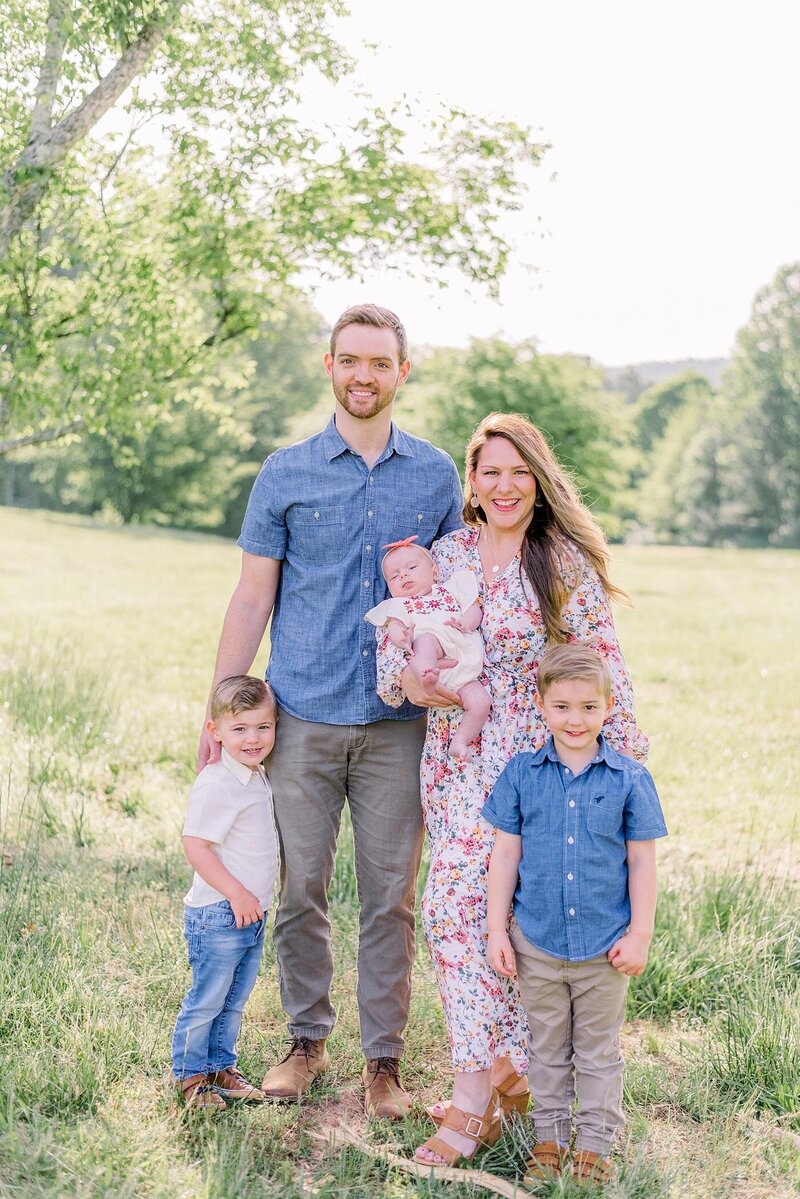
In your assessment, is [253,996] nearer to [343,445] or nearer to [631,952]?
[631,952]

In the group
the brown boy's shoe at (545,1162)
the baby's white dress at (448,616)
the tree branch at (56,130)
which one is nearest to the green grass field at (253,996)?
the brown boy's shoe at (545,1162)

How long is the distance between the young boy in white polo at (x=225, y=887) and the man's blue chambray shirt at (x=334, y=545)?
0.61 ft

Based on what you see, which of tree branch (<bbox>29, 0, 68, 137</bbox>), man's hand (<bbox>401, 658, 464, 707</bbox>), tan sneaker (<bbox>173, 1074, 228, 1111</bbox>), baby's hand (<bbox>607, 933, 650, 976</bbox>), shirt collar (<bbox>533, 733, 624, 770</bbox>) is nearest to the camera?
baby's hand (<bbox>607, 933, 650, 976</bbox>)

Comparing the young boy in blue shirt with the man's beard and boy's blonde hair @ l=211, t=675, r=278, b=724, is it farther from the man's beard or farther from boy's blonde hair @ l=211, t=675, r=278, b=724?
the man's beard

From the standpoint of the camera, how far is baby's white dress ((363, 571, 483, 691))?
3172mm

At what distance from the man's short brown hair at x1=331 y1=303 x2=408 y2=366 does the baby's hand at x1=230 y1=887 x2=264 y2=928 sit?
1.67 m

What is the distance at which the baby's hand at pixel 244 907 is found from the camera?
3258mm

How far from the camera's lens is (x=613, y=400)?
27.7 m

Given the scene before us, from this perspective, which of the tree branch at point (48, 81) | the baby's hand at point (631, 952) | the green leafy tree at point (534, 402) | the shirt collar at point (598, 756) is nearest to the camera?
the baby's hand at point (631, 952)

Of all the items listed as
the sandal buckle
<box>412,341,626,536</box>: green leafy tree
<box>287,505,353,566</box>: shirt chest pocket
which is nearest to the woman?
the sandal buckle

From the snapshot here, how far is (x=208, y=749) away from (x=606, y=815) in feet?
4.20

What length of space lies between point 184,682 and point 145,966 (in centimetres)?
590

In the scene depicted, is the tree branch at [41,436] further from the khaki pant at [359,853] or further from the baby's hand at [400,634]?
the baby's hand at [400,634]

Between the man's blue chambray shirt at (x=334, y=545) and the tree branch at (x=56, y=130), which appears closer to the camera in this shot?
the man's blue chambray shirt at (x=334, y=545)
